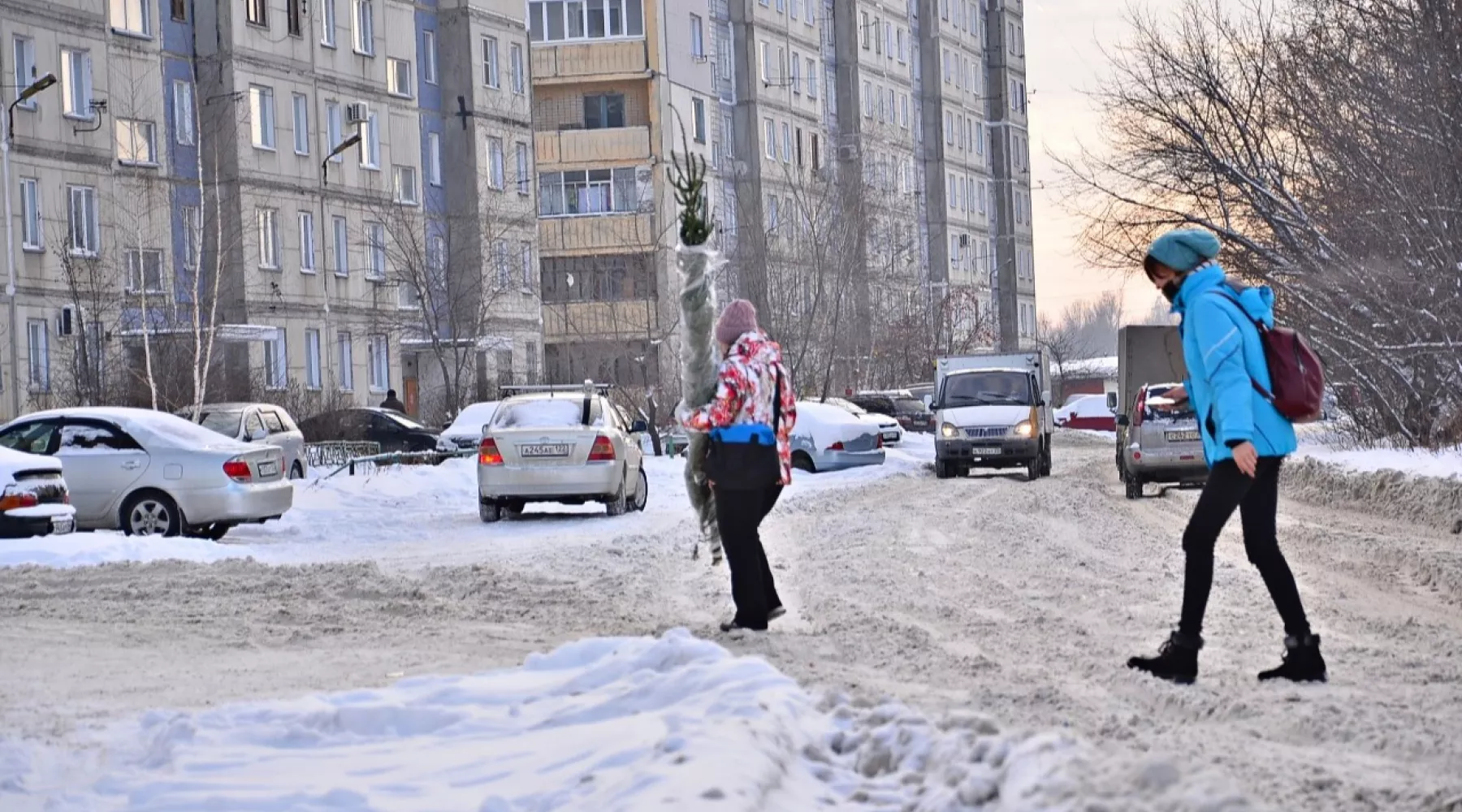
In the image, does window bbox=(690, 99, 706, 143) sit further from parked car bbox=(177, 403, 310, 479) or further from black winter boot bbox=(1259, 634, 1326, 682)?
black winter boot bbox=(1259, 634, 1326, 682)

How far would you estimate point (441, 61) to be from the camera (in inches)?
2397

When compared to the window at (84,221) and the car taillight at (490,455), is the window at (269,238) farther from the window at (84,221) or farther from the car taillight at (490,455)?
the car taillight at (490,455)

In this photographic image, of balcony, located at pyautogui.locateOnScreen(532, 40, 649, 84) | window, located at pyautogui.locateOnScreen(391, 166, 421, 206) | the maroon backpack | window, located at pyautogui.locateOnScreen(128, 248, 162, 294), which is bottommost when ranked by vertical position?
the maroon backpack

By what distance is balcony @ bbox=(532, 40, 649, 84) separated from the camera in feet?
222

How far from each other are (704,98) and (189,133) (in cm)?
2792

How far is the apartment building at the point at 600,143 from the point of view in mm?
66750

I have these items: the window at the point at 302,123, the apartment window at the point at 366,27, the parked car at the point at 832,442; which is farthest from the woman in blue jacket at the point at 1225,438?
the apartment window at the point at 366,27

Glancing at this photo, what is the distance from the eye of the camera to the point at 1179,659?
29.1ft

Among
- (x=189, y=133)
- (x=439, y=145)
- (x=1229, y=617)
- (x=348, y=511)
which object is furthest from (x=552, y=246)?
(x=1229, y=617)

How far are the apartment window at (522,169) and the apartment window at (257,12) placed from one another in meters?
12.9

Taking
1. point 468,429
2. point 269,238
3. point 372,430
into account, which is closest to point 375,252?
point 269,238

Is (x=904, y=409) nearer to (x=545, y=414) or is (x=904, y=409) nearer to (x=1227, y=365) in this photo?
(x=545, y=414)

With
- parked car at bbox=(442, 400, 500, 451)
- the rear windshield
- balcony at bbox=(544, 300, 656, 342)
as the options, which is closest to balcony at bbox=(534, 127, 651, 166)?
balcony at bbox=(544, 300, 656, 342)

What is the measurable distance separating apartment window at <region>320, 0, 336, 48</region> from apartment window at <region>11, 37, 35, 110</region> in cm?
1068
